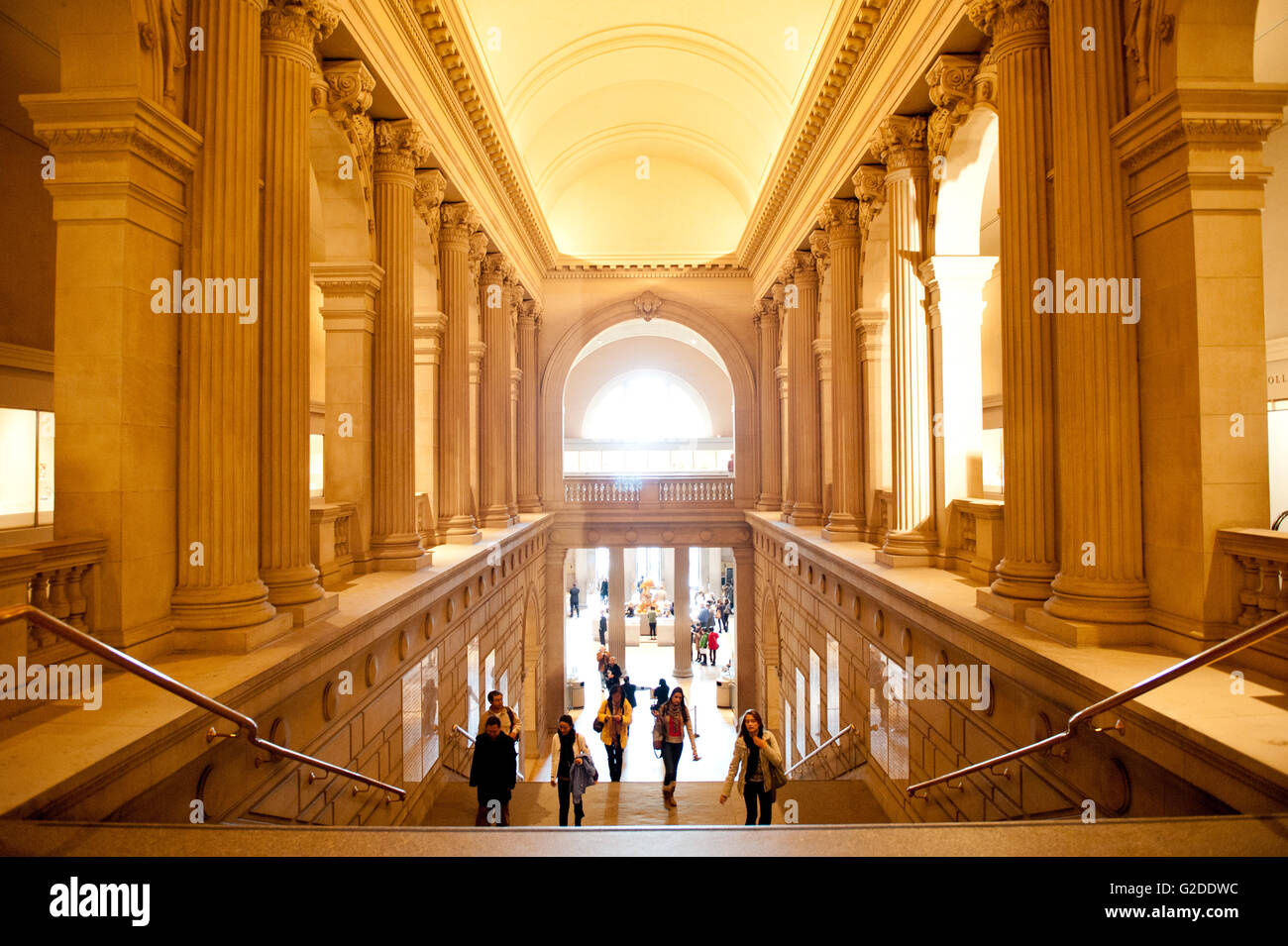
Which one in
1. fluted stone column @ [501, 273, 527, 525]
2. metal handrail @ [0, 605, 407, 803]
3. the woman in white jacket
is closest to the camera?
metal handrail @ [0, 605, 407, 803]

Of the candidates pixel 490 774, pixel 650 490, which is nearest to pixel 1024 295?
pixel 490 774

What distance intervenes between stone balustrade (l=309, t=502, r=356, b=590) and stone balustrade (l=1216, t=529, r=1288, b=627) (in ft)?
24.6

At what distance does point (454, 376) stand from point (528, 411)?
9323mm

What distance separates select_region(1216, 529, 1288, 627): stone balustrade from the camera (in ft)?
14.7

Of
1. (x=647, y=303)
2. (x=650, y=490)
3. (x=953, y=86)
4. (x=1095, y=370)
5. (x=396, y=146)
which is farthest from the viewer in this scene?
(x=647, y=303)

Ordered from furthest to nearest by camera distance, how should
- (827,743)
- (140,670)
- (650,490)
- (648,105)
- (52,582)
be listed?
1. (650,490)
2. (648,105)
3. (827,743)
4. (52,582)
5. (140,670)

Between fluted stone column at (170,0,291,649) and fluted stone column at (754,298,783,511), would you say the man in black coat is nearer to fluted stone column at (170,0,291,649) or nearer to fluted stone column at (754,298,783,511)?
fluted stone column at (170,0,291,649)

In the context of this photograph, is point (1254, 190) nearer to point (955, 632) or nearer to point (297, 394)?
point (955, 632)

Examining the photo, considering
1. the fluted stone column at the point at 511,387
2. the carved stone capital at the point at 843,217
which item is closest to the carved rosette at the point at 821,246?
the carved stone capital at the point at 843,217

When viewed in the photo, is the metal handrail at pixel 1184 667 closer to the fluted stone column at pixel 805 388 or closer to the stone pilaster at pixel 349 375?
the stone pilaster at pixel 349 375

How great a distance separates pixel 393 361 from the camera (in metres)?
9.98

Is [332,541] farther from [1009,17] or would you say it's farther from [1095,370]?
[1009,17]

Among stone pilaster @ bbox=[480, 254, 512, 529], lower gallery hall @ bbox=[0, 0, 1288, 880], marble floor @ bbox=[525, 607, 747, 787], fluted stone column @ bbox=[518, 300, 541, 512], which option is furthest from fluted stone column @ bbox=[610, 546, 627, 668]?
lower gallery hall @ bbox=[0, 0, 1288, 880]

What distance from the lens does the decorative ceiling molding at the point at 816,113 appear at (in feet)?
32.7
